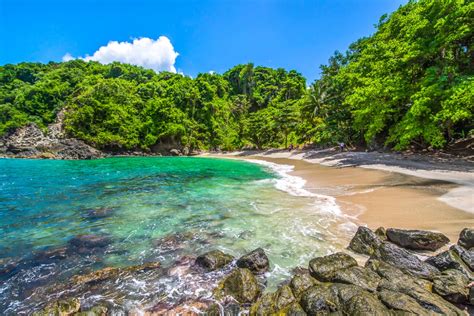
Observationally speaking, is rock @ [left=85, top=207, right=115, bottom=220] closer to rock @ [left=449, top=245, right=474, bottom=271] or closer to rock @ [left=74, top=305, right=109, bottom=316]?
rock @ [left=74, top=305, right=109, bottom=316]

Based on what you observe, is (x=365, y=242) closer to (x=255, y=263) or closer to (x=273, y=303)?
(x=255, y=263)

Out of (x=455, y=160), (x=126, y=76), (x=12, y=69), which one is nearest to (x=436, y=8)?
(x=455, y=160)

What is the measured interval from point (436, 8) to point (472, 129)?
36.2ft

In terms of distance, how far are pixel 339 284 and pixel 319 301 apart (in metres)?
0.65

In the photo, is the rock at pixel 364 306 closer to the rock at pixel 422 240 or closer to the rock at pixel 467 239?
the rock at pixel 422 240

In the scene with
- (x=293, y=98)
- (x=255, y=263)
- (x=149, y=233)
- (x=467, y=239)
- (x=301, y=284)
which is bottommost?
(x=149, y=233)

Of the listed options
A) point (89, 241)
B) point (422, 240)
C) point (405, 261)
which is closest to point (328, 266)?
point (405, 261)

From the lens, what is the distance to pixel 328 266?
16.3 feet

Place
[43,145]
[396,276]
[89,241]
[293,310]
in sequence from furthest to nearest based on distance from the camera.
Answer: [43,145] → [89,241] → [396,276] → [293,310]

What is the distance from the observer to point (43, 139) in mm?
52344

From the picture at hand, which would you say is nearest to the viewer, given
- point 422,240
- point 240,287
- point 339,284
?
point 339,284

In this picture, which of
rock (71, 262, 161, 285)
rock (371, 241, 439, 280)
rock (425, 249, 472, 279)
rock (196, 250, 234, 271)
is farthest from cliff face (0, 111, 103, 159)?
rock (425, 249, 472, 279)

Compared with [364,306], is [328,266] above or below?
below

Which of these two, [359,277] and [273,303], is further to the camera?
[359,277]
